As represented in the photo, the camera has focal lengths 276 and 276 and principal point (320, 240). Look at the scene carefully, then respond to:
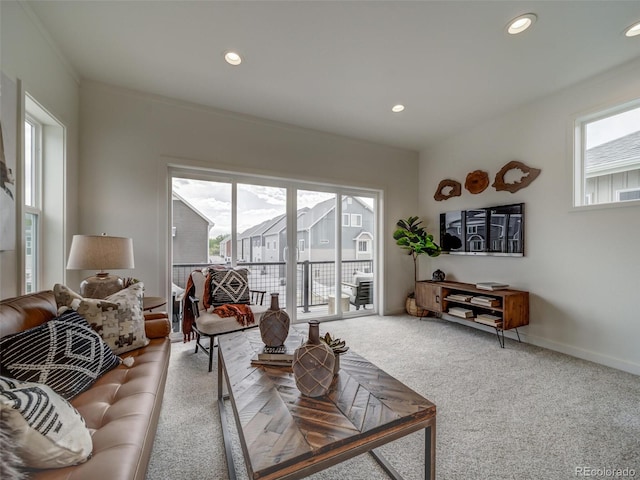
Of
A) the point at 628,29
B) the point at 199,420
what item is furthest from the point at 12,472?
the point at 628,29

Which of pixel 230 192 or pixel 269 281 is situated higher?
pixel 230 192

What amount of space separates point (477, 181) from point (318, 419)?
375 centimetres

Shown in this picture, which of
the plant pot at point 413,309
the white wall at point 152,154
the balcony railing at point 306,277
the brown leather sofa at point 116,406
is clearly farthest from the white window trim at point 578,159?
the brown leather sofa at point 116,406

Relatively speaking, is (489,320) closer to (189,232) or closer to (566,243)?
(566,243)

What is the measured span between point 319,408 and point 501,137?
3.88m

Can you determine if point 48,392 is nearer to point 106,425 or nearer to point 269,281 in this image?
point 106,425

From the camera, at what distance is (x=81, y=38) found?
2186mm

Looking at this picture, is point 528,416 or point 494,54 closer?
point 528,416

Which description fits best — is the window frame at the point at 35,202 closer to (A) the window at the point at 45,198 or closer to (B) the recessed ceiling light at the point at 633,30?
(A) the window at the point at 45,198

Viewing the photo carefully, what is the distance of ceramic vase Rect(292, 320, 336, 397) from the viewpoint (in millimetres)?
1201

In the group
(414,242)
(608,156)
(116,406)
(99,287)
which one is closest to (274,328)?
(116,406)

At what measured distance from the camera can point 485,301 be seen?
10.6ft

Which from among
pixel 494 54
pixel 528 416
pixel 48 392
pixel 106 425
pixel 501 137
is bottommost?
pixel 528 416

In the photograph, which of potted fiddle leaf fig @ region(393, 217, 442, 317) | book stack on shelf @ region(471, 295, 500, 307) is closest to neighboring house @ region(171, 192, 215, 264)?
potted fiddle leaf fig @ region(393, 217, 442, 317)
